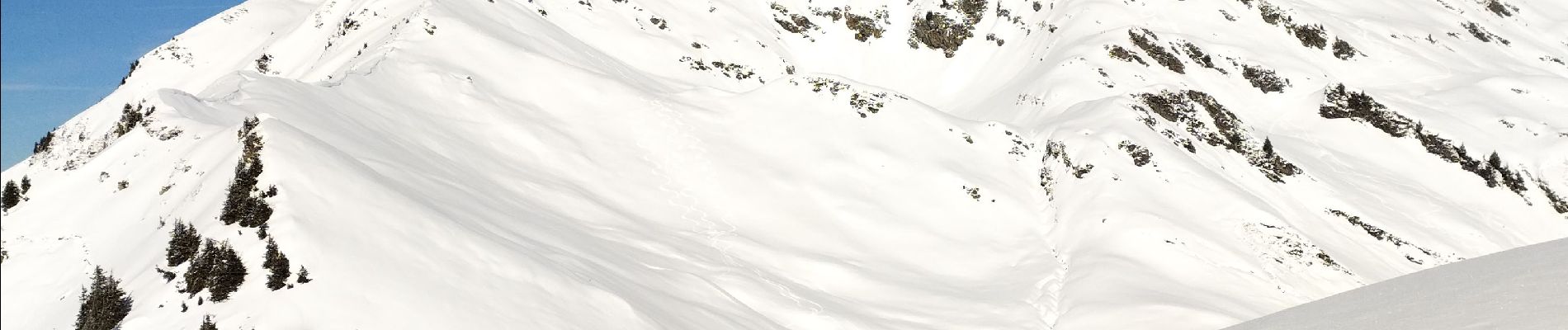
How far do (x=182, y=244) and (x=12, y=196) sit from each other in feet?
37.6

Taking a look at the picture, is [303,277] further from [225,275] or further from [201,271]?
[201,271]

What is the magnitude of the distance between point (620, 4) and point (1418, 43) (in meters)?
46.3

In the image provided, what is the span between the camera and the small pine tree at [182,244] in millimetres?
24641

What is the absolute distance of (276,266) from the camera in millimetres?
23297

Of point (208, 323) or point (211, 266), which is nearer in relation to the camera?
point (208, 323)

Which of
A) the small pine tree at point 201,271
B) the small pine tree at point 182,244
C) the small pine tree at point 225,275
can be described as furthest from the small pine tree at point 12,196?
the small pine tree at point 225,275

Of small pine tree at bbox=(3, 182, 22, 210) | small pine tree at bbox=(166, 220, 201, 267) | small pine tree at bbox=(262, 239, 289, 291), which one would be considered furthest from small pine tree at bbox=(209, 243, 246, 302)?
small pine tree at bbox=(3, 182, 22, 210)

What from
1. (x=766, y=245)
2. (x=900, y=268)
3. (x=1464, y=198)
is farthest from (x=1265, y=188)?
(x=766, y=245)

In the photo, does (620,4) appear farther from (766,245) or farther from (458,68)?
(766,245)

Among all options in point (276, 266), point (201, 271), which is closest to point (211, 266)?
point (201, 271)

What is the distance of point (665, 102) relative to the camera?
50.2 metres

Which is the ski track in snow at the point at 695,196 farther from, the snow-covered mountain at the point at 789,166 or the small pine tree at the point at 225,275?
the small pine tree at the point at 225,275

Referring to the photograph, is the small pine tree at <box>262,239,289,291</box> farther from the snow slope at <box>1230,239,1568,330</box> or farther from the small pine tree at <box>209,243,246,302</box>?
the snow slope at <box>1230,239,1568,330</box>

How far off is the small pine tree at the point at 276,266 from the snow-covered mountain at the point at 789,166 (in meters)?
0.09
